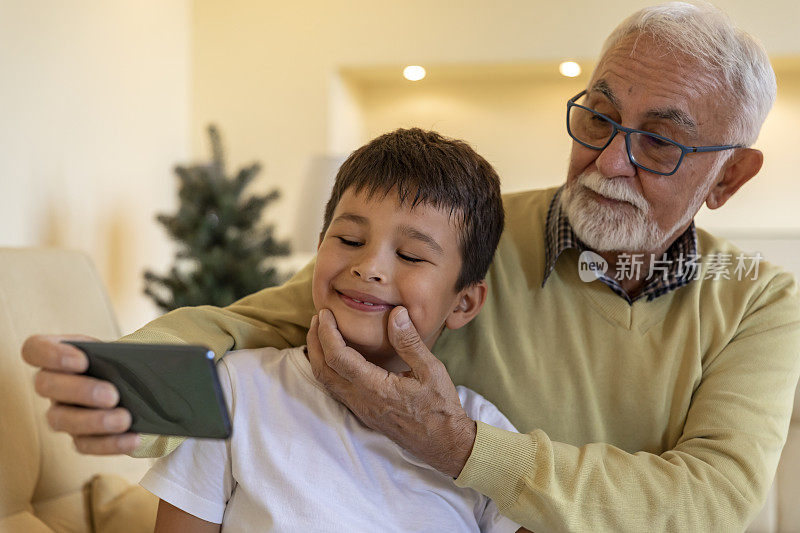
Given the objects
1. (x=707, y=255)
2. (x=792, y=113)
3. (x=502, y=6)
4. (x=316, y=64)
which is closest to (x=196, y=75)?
(x=316, y=64)

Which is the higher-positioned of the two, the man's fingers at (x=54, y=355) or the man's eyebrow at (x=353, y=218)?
the man's eyebrow at (x=353, y=218)

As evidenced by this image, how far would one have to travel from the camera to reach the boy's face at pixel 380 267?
1107 millimetres

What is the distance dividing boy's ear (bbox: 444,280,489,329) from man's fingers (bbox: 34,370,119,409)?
57cm

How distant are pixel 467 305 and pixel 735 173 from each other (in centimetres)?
64

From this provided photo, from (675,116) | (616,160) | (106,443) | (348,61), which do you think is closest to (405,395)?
(106,443)

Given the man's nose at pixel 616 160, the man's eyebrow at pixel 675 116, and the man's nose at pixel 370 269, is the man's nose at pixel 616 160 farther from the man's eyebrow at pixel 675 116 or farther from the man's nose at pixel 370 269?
the man's nose at pixel 370 269

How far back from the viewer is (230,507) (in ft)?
3.57

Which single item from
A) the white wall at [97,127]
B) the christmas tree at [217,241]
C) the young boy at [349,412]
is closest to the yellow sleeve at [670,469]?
the young boy at [349,412]

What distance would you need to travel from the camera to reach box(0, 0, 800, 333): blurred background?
3229 millimetres

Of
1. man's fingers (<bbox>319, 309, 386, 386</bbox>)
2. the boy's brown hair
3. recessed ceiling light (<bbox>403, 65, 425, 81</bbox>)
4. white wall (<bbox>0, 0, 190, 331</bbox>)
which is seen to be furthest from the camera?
recessed ceiling light (<bbox>403, 65, 425, 81</bbox>)

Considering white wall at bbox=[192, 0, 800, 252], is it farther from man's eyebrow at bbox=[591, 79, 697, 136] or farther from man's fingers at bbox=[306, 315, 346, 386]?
man's fingers at bbox=[306, 315, 346, 386]

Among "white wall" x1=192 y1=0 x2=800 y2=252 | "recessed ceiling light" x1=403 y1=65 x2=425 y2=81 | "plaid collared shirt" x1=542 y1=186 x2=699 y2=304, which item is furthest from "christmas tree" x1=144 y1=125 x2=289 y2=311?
"plaid collared shirt" x1=542 y1=186 x2=699 y2=304

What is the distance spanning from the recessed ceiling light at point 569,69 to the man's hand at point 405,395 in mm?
3186

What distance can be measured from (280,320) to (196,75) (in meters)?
3.27
